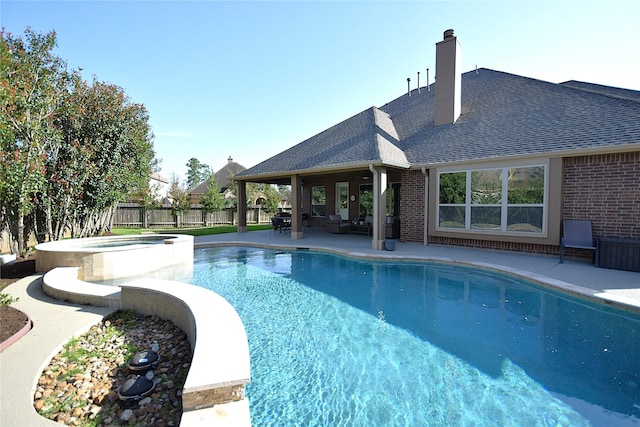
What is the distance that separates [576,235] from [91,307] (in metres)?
11.8

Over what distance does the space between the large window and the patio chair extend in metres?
0.67

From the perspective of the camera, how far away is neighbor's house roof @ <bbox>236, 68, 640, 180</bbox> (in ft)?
28.8

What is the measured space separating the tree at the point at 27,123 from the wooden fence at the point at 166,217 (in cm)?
1103

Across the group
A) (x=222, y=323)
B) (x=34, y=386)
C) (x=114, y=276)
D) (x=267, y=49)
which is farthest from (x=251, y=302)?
(x=267, y=49)

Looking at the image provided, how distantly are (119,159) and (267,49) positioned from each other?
7.91 m

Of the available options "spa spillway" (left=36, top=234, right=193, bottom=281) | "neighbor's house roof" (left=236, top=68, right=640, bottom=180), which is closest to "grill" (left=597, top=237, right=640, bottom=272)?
"neighbor's house roof" (left=236, top=68, right=640, bottom=180)

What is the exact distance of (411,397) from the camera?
3.19 meters

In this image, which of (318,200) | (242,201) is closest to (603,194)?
(318,200)

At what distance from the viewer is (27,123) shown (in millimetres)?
8648

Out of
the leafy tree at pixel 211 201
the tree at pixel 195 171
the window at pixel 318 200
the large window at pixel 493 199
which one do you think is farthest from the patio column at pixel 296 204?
the tree at pixel 195 171

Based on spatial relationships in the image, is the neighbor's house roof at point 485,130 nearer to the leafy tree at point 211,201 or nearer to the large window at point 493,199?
the large window at point 493,199

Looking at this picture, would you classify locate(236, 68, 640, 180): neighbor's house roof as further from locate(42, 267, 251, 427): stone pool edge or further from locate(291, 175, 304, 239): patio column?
locate(42, 267, 251, 427): stone pool edge

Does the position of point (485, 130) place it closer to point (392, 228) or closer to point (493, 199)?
point (493, 199)

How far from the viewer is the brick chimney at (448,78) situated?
1264 cm
